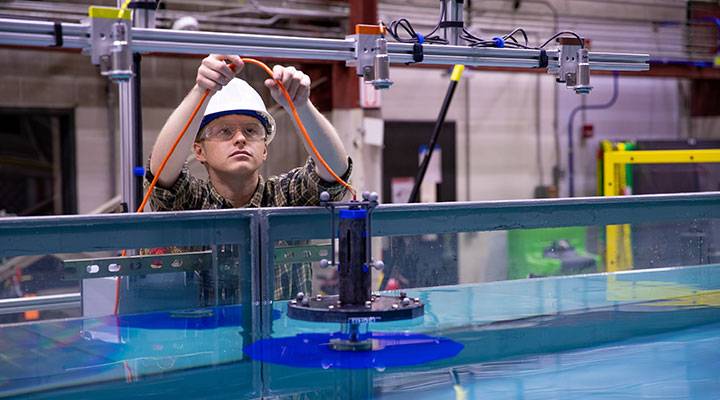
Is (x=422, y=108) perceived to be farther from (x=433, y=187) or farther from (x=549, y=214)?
(x=549, y=214)

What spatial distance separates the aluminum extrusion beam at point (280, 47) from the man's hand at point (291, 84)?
0.08 metres

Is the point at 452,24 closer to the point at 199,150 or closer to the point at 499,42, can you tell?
the point at 499,42

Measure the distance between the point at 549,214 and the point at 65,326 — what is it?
787 millimetres

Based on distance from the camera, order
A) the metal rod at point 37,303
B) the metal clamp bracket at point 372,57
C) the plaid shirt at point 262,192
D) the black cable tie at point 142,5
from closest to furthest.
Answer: the metal clamp bracket at point 372,57, the metal rod at point 37,303, the plaid shirt at point 262,192, the black cable tie at point 142,5

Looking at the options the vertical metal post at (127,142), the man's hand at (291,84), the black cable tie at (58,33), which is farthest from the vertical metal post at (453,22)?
the vertical metal post at (127,142)

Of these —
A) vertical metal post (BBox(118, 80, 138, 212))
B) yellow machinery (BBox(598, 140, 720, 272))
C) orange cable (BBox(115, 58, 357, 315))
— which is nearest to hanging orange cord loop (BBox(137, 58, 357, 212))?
orange cable (BBox(115, 58, 357, 315))

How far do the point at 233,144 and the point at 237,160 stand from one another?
0.10 ft

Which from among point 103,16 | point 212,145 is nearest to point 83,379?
point 103,16

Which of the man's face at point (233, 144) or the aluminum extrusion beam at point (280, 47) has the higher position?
the aluminum extrusion beam at point (280, 47)

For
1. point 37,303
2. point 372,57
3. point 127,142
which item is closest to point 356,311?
point 372,57

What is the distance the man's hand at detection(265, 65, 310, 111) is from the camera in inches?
49.3

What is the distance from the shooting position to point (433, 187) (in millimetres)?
5945

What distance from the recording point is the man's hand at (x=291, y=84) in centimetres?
125

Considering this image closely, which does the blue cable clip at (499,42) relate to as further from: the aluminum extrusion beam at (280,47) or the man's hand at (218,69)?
the man's hand at (218,69)
